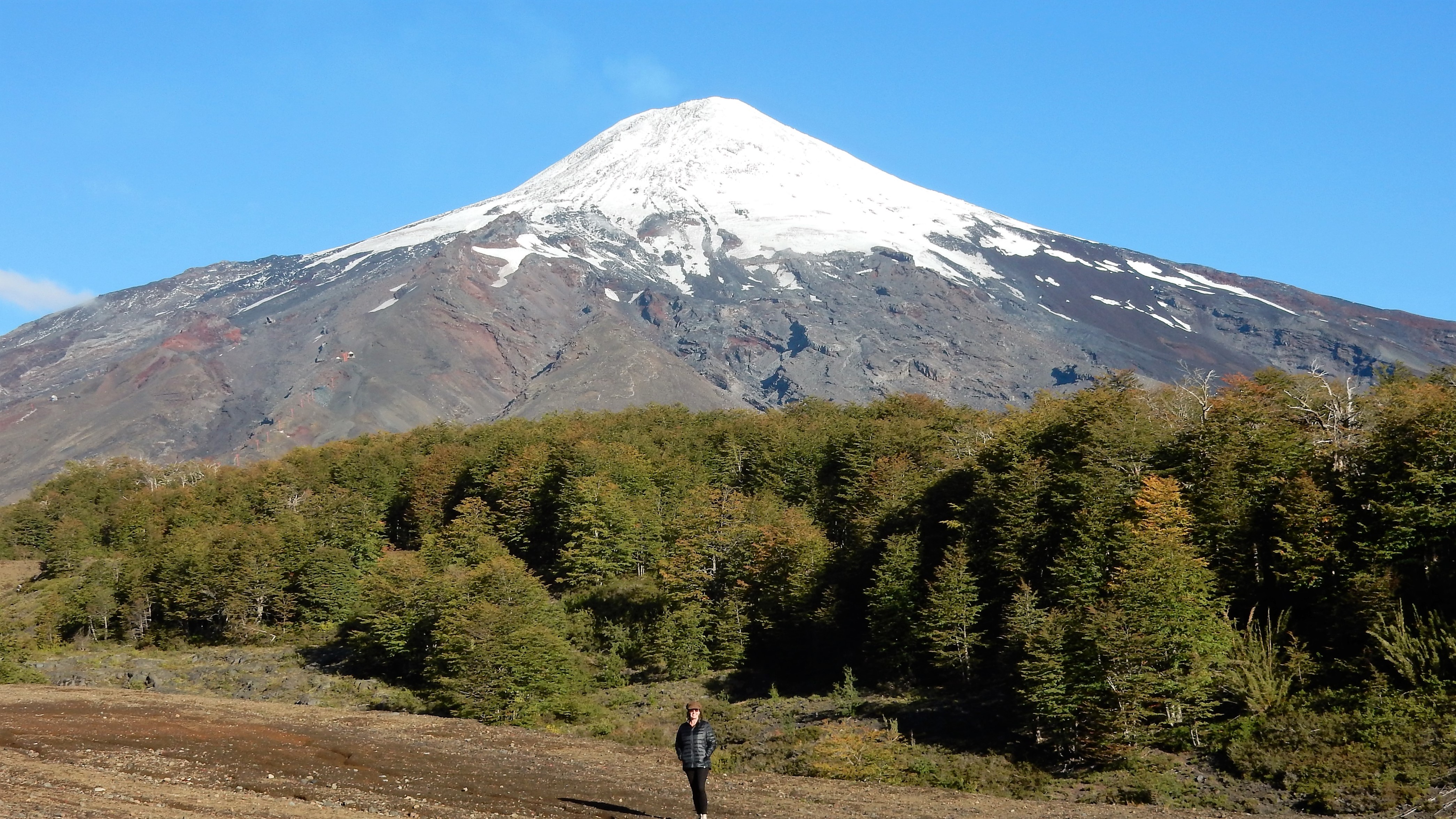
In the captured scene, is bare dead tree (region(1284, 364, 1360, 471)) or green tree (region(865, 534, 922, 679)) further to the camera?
green tree (region(865, 534, 922, 679))

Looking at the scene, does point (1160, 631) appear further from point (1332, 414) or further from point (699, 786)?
point (699, 786)

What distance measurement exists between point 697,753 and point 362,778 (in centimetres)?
884

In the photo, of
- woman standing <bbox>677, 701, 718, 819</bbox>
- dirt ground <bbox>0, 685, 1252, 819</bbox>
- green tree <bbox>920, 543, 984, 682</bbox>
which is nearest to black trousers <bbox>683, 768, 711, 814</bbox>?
woman standing <bbox>677, 701, 718, 819</bbox>

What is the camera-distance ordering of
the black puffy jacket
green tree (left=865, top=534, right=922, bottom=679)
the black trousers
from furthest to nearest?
1. green tree (left=865, top=534, right=922, bottom=679)
2. the black puffy jacket
3. the black trousers

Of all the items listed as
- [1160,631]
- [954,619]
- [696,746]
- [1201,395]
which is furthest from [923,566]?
[696,746]

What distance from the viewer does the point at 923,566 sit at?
56.2 m

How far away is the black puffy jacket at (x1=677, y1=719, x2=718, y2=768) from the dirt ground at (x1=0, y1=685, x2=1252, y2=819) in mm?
1746

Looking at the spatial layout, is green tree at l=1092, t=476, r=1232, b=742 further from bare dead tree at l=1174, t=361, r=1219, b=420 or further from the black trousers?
the black trousers

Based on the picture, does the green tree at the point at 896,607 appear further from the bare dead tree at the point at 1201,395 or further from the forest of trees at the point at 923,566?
the bare dead tree at the point at 1201,395

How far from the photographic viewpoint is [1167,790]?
102 feet

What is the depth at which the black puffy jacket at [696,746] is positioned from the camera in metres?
20.5

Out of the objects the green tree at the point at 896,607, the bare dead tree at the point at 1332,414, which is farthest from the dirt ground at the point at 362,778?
the bare dead tree at the point at 1332,414

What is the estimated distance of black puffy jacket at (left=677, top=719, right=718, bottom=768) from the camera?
20.5 m

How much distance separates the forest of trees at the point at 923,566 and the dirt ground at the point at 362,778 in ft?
34.2
